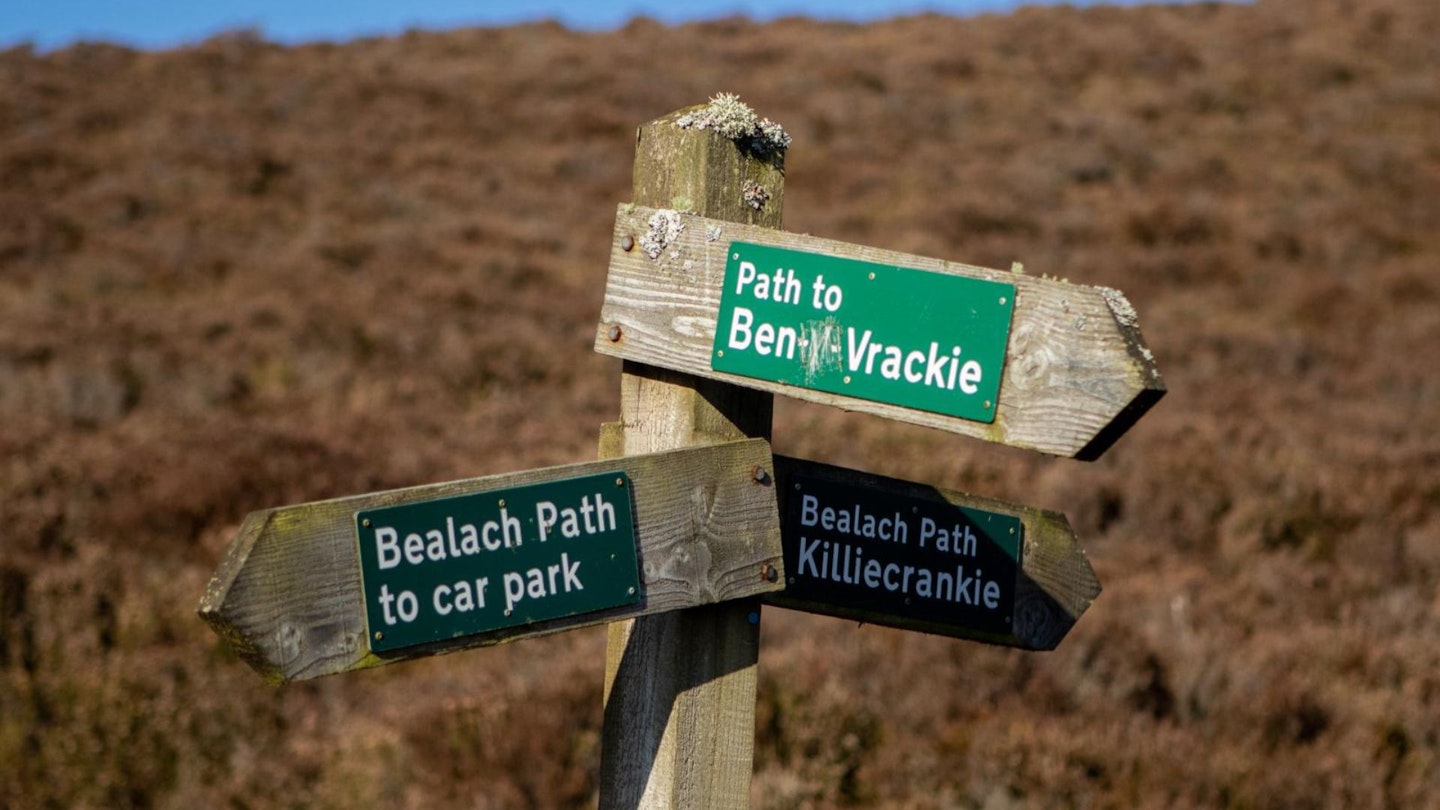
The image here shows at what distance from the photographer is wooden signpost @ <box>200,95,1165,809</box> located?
1520 mm

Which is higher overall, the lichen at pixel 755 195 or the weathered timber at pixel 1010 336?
the lichen at pixel 755 195

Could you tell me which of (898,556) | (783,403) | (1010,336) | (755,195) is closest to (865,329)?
(1010,336)

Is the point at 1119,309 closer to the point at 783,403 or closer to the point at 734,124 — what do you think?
the point at 734,124

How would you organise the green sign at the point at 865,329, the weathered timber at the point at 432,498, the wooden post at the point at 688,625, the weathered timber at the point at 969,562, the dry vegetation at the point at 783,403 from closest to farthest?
the weathered timber at the point at 432,498, the green sign at the point at 865,329, the wooden post at the point at 688,625, the weathered timber at the point at 969,562, the dry vegetation at the point at 783,403

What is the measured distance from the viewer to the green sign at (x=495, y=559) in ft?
5.05

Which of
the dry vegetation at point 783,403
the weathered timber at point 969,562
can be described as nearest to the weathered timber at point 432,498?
the weathered timber at point 969,562

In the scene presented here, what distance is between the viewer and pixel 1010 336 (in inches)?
63.6

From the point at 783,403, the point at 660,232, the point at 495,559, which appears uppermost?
the point at 660,232

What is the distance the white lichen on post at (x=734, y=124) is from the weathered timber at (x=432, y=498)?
1.54 feet

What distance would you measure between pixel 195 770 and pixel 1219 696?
343cm

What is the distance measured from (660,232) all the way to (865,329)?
14.0 inches

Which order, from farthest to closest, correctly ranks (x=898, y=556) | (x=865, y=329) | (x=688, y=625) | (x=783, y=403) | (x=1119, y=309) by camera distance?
(x=783, y=403), (x=898, y=556), (x=688, y=625), (x=865, y=329), (x=1119, y=309)

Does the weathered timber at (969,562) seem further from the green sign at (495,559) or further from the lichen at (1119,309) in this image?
the lichen at (1119,309)

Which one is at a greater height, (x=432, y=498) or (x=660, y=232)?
(x=660, y=232)
